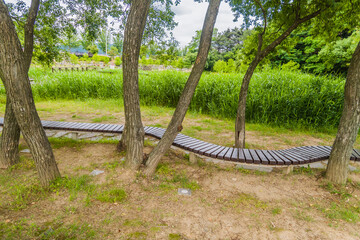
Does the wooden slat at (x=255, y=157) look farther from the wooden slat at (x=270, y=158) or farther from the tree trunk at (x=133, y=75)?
the tree trunk at (x=133, y=75)

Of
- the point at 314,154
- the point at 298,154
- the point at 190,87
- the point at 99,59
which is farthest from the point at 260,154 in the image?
the point at 99,59

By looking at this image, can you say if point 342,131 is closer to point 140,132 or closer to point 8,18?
point 140,132

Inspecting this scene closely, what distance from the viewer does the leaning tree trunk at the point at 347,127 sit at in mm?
2715

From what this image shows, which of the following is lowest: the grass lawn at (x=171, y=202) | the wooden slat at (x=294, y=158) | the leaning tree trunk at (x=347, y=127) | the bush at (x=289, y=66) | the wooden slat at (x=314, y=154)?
the grass lawn at (x=171, y=202)

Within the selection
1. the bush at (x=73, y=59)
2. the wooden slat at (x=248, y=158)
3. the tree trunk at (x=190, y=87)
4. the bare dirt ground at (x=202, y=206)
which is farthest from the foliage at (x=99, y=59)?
the wooden slat at (x=248, y=158)

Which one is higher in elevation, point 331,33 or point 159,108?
point 331,33

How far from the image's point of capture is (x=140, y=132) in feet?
10.2

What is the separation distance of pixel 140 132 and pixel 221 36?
123 feet

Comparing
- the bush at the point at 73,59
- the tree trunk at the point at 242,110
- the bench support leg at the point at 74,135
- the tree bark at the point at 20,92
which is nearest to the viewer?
the tree bark at the point at 20,92

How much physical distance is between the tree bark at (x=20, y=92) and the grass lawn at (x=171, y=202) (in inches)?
14.8

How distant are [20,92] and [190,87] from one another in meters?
2.02

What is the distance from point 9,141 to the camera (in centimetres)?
331

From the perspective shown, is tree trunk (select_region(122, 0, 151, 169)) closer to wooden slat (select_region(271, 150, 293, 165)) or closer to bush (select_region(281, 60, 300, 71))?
wooden slat (select_region(271, 150, 293, 165))

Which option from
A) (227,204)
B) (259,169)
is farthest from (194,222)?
(259,169)
